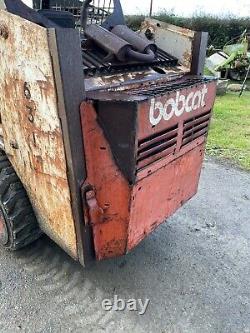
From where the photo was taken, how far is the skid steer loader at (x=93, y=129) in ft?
5.49

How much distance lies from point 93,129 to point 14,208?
0.82 m

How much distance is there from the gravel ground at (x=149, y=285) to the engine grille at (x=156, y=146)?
89 cm

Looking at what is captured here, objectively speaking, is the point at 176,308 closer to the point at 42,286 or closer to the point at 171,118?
the point at 42,286

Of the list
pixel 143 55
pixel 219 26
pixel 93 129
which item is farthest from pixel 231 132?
pixel 219 26

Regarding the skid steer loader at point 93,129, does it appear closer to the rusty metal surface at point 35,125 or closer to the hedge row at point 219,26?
the rusty metal surface at point 35,125

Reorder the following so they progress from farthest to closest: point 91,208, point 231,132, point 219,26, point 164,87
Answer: point 219,26 → point 231,132 → point 164,87 → point 91,208

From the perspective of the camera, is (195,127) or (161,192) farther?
(195,127)

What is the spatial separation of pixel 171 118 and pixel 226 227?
143 cm

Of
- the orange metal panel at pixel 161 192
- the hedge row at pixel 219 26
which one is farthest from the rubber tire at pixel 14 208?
the hedge row at pixel 219 26

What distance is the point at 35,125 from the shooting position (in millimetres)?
1851

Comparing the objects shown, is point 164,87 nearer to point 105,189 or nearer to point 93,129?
point 93,129

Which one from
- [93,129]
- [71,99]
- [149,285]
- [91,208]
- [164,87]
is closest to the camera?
[71,99]

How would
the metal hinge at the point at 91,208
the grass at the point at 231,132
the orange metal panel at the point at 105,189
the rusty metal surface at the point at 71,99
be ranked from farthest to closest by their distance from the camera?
the grass at the point at 231,132, the metal hinge at the point at 91,208, the orange metal panel at the point at 105,189, the rusty metal surface at the point at 71,99

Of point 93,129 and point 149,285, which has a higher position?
point 93,129
